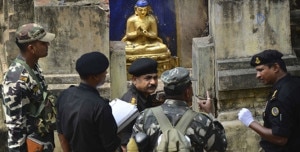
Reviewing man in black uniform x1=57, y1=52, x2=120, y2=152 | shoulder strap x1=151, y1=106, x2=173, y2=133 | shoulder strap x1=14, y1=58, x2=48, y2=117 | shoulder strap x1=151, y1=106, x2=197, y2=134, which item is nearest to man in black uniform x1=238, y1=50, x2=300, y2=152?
shoulder strap x1=151, y1=106, x2=197, y2=134

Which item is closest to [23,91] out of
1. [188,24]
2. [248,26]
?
[248,26]

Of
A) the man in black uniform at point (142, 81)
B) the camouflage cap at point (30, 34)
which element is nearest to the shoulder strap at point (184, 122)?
the man in black uniform at point (142, 81)

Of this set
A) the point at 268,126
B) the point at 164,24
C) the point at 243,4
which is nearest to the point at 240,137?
the point at 243,4

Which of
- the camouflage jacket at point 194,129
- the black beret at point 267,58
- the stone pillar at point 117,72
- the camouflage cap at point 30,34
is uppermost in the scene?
the camouflage cap at point 30,34

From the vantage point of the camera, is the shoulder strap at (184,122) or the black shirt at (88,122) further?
the black shirt at (88,122)

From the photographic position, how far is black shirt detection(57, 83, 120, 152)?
4.43 m

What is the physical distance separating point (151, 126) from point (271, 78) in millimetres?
1357

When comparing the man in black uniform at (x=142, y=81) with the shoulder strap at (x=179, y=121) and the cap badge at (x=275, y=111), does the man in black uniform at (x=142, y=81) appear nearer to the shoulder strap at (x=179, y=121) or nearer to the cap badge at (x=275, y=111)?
the shoulder strap at (x=179, y=121)

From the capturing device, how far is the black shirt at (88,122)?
4.43m

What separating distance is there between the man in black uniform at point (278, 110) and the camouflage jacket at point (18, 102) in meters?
1.82

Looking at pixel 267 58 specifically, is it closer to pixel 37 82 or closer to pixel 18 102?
pixel 37 82

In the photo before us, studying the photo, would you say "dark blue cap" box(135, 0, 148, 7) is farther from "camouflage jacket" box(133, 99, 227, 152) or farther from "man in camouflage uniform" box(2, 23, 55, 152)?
"camouflage jacket" box(133, 99, 227, 152)

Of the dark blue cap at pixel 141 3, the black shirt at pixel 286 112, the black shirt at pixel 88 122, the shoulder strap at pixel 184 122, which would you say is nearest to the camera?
the shoulder strap at pixel 184 122

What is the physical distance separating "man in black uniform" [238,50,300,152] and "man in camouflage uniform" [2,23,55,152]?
1792mm
